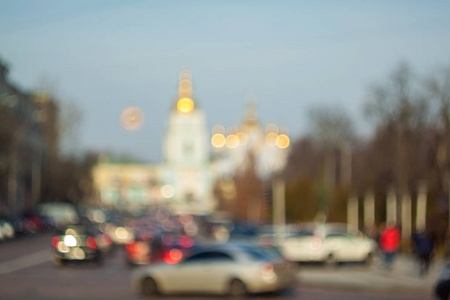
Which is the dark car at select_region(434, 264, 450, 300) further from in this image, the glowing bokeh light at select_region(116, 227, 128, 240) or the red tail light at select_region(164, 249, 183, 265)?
the glowing bokeh light at select_region(116, 227, 128, 240)

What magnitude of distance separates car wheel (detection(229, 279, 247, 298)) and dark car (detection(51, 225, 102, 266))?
14366mm

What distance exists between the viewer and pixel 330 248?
3306cm

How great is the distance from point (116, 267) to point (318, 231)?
26.5 ft

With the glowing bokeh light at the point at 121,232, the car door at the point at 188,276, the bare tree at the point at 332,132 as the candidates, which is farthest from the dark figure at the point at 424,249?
the bare tree at the point at 332,132

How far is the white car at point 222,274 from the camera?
2066 centimetres

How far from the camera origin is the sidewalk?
2322 centimetres

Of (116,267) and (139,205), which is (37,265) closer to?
(116,267)

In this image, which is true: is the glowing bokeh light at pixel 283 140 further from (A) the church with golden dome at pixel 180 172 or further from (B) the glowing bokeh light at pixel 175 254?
(B) the glowing bokeh light at pixel 175 254

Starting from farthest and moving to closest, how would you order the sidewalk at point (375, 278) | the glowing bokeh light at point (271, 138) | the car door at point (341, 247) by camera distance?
the glowing bokeh light at point (271, 138) < the car door at point (341, 247) < the sidewalk at point (375, 278)

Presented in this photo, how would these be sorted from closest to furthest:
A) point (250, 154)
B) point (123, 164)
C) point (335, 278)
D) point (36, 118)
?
1. point (335, 278)
2. point (36, 118)
3. point (250, 154)
4. point (123, 164)

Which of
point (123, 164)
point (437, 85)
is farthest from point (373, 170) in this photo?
point (123, 164)

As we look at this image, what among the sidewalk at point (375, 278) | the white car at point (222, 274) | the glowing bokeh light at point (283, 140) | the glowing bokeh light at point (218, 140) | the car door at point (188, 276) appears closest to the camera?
the white car at point (222, 274)

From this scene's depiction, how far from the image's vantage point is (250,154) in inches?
3489

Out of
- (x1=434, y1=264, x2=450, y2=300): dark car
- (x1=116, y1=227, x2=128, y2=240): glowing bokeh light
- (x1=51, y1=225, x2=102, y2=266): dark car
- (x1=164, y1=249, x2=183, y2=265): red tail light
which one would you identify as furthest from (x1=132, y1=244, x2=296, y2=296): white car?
(x1=116, y1=227, x2=128, y2=240): glowing bokeh light
